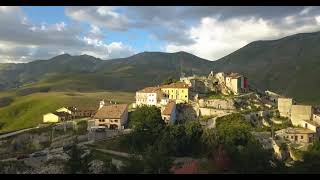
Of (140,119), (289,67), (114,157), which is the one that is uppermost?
(289,67)

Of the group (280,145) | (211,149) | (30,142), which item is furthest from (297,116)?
(30,142)

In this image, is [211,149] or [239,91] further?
[239,91]

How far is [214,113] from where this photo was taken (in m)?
49.8

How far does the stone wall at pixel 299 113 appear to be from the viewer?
157 feet

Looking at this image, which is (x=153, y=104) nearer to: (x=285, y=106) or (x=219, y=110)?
(x=219, y=110)

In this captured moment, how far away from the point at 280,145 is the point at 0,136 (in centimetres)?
→ 2974

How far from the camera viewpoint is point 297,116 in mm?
48438

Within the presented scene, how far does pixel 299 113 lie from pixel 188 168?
719 inches

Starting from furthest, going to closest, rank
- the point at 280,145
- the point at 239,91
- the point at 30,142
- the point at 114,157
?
1. the point at 239,91
2. the point at 30,142
3. the point at 280,145
4. the point at 114,157

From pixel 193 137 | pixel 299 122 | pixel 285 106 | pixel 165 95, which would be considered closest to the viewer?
pixel 193 137

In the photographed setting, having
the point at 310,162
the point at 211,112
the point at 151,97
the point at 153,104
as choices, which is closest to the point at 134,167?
the point at 310,162

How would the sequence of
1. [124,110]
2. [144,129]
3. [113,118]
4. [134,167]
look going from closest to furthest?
[134,167] < [144,129] < [113,118] < [124,110]

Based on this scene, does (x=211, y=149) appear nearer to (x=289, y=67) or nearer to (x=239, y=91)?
(x=239, y=91)

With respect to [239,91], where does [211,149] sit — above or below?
below
